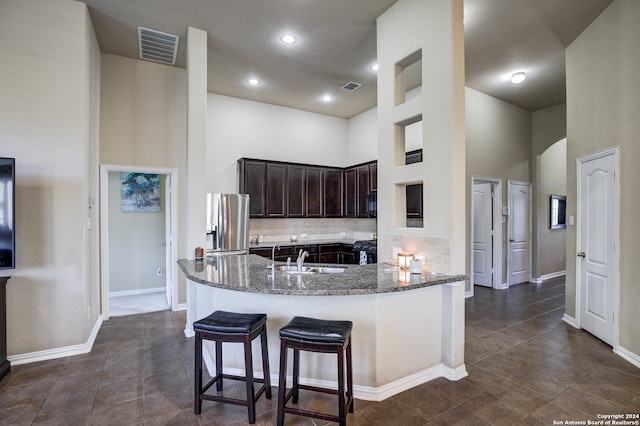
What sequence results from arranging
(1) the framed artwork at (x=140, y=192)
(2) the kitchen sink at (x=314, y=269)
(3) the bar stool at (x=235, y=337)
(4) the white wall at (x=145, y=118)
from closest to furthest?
(3) the bar stool at (x=235, y=337) < (2) the kitchen sink at (x=314, y=269) < (4) the white wall at (x=145, y=118) < (1) the framed artwork at (x=140, y=192)

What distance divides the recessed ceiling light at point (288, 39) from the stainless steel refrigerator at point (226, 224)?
2280mm

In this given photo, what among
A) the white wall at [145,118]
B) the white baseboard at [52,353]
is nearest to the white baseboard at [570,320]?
the white wall at [145,118]

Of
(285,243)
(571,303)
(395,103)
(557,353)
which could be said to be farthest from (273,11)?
(571,303)

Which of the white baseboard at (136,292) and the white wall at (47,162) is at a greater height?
the white wall at (47,162)

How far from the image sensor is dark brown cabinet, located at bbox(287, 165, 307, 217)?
19.4 ft

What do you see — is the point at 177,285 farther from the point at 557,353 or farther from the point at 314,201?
the point at 557,353

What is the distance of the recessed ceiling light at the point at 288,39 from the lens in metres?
3.90

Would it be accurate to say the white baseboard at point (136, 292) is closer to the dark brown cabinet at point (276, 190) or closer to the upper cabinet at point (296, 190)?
the dark brown cabinet at point (276, 190)

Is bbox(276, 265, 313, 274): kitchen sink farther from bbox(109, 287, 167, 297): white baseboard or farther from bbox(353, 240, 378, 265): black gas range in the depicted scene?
bbox(109, 287, 167, 297): white baseboard

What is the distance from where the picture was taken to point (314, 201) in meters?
6.20

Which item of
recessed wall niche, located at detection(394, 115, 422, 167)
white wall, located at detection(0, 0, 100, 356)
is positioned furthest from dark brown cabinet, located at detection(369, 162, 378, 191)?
white wall, located at detection(0, 0, 100, 356)

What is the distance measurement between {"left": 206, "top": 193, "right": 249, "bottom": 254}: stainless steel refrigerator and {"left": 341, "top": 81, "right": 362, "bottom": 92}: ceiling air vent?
2.53m

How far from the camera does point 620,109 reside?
3.31 metres

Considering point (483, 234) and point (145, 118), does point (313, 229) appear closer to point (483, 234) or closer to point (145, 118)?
point (483, 234)
